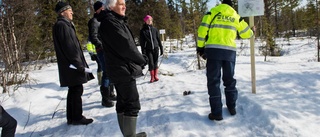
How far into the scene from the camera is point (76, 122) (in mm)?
4035

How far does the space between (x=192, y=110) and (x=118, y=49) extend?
2.03 metres

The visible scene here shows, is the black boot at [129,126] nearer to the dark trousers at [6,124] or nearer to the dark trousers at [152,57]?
the dark trousers at [6,124]

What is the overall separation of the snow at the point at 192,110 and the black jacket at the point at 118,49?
1.18 meters

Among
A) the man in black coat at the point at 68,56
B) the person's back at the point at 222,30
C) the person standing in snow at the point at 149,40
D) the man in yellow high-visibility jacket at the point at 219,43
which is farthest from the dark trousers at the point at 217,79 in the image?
the person standing in snow at the point at 149,40

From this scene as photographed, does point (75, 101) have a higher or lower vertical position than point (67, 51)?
lower

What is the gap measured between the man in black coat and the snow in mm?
690

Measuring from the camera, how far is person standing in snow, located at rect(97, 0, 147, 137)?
2.71 metres

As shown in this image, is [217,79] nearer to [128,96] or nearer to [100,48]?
[128,96]

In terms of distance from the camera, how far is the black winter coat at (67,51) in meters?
3.59

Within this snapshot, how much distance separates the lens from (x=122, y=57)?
2793 mm

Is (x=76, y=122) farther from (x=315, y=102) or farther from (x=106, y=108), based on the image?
(x=315, y=102)

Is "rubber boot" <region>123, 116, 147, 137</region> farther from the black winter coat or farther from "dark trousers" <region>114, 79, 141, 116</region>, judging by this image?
the black winter coat

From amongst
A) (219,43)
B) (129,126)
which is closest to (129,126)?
(129,126)

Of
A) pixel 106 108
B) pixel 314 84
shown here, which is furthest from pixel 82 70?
pixel 314 84
